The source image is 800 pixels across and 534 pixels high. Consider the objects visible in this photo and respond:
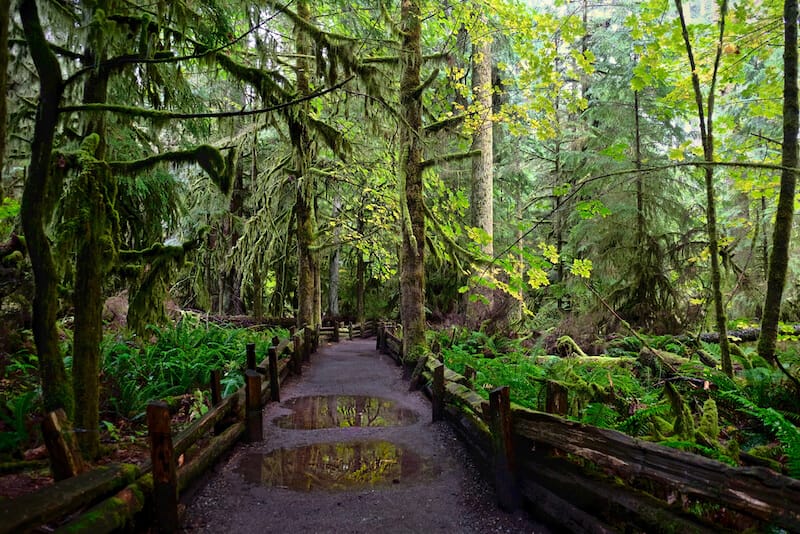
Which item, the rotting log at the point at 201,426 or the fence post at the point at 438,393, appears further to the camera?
the fence post at the point at 438,393

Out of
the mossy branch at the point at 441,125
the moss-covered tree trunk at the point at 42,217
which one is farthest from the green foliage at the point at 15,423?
the mossy branch at the point at 441,125

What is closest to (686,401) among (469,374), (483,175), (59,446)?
(469,374)

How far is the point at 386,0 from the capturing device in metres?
8.58

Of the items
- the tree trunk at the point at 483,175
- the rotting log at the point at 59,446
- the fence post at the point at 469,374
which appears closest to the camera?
the rotting log at the point at 59,446

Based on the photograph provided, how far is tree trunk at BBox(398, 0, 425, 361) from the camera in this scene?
10.9 metres

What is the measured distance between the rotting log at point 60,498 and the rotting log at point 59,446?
0.45ft

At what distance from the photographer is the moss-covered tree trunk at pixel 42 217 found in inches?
166

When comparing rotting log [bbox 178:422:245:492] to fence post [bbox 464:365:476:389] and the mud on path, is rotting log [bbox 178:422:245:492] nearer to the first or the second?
the mud on path

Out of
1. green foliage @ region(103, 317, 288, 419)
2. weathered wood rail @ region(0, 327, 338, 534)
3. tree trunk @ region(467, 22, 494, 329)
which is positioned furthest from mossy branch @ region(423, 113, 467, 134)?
weathered wood rail @ region(0, 327, 338, 534)

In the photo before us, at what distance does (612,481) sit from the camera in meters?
3.73

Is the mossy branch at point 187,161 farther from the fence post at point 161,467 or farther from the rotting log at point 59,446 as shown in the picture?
the rotting log at point 59,446

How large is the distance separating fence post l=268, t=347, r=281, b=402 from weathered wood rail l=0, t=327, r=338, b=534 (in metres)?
2.23

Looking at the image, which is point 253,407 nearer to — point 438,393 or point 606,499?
point 438,393

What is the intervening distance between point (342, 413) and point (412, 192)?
5.41 metres
